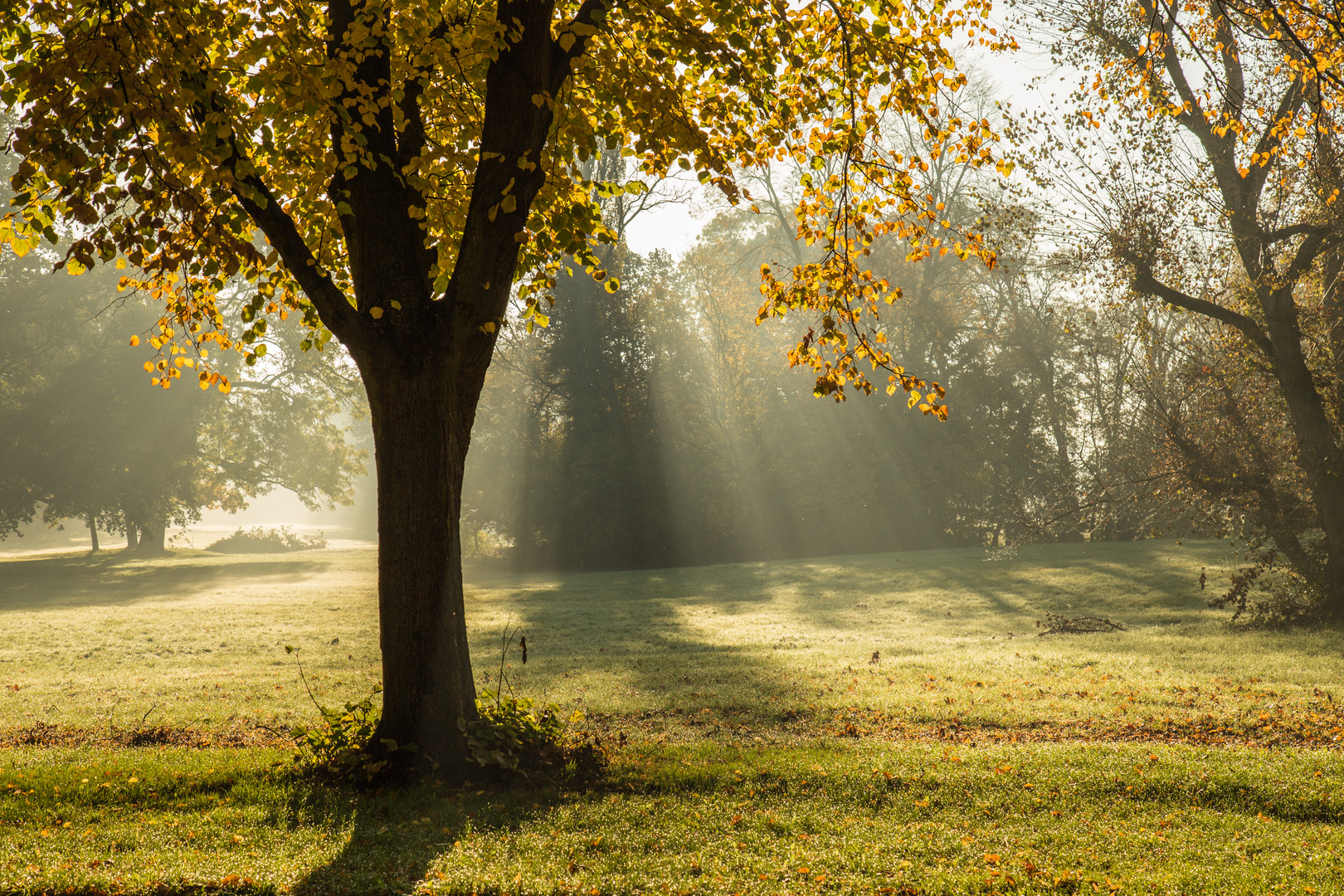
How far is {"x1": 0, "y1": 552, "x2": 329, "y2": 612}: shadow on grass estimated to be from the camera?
70.3ft

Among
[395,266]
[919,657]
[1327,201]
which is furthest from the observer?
[919,657]

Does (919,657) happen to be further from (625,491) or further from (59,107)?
(625,491)

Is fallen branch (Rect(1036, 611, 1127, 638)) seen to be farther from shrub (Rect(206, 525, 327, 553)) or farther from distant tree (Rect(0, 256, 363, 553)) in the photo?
shrub (Rect(206, 525, 327, 553))

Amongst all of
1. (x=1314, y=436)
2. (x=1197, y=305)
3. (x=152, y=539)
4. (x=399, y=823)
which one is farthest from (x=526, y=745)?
(x=152, y=539)

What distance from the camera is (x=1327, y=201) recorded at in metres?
10.5

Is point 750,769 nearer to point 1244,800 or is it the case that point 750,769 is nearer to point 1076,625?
point 1244,800

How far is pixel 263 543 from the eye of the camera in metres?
47.3

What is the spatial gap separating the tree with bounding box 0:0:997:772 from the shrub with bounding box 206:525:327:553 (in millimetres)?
44204

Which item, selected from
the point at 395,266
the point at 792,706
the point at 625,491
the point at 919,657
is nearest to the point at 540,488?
the point at 625,491

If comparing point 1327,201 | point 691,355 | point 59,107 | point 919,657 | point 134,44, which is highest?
point 691,355

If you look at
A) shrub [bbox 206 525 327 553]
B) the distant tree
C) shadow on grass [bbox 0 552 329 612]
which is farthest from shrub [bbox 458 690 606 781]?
shrub [bbox 206 525 327 553]

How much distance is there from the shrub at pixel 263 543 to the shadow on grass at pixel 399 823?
45.0 meters

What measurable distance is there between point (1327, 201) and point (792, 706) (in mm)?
9530

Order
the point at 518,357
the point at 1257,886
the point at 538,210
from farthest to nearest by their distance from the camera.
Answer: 1. the point at 518,357
2. the point at 538,210
3. the point at 1257,886
